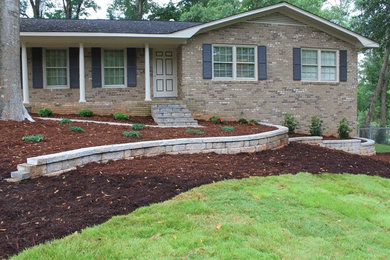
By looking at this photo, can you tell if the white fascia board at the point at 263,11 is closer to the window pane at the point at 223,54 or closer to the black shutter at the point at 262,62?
the window pane at the point at 223,54

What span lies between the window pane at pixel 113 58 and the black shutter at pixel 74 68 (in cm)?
97

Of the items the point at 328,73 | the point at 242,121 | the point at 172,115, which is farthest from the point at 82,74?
the point at 328,73

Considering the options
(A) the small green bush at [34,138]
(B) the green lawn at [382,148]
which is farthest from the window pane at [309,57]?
(A) the small green bush at [34,138]

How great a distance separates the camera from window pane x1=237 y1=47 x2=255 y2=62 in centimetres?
1298

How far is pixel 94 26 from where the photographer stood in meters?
12.6

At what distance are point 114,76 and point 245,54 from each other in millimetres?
4858

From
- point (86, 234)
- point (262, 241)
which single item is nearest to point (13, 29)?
point (86, 234)

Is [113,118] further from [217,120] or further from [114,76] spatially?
[217,120]

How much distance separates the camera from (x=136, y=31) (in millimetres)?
12109

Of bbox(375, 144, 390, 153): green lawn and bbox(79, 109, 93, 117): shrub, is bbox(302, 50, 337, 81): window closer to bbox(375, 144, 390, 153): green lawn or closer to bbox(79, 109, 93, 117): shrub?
bbox(375, 144, 390, 153): green lawn

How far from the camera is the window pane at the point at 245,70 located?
12977 mm

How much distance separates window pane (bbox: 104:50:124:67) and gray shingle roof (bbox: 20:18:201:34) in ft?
2.89

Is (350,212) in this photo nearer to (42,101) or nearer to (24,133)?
(24,133)

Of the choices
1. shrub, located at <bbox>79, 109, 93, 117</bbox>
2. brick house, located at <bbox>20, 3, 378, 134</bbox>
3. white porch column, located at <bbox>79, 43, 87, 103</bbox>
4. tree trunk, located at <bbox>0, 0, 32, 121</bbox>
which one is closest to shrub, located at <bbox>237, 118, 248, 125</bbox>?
brick house, located at <bbox>20, 3, 378, 134</bbox>
